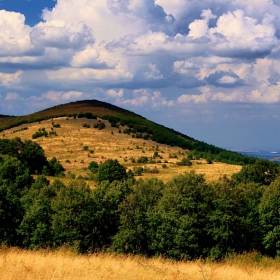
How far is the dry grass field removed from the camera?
405ft

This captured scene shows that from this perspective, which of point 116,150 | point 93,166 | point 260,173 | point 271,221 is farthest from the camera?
point 116,150

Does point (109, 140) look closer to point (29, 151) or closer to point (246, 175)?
point (29, 151)

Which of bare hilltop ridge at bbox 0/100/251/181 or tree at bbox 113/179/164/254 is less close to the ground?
bare hilltop ridge at bbox 0/100/251/181

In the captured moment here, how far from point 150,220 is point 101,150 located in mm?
110444

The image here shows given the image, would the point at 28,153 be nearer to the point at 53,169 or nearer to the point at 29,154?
the point at 29,154

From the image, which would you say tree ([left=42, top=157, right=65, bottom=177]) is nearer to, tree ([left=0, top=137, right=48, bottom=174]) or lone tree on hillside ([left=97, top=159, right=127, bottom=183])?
tree ([left=0, top=137, right=48, bottom=174])

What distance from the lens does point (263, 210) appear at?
147 feet

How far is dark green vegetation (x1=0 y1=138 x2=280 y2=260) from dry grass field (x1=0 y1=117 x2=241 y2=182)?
6377 centimetres

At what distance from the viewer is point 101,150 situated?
14862cm

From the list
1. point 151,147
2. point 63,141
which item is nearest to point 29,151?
point 63,141

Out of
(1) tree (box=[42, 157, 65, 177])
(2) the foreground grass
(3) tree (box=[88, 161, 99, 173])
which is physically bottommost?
(1) tree (box=[42, 157, 65, 177])

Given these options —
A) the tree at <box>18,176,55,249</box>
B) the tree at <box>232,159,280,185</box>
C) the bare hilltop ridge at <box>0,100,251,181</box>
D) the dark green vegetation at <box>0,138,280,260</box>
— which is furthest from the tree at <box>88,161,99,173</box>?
the tree at <box>18,176,55,249</box>

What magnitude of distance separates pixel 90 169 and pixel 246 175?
48.4 meters

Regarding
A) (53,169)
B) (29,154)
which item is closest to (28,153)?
(29,154)
